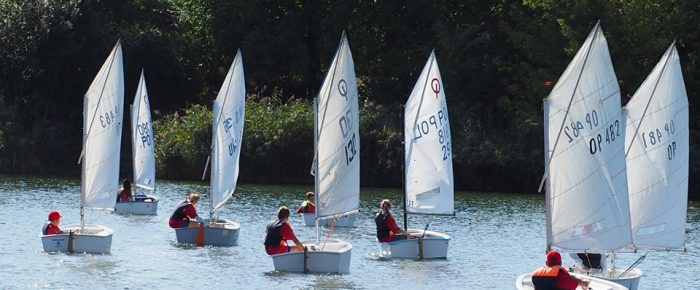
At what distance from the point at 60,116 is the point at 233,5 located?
1087 cm

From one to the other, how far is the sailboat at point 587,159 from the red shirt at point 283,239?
20.4 feet

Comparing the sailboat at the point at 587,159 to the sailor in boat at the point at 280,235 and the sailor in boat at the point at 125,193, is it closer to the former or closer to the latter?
the sailor in boat at the point at 280,235

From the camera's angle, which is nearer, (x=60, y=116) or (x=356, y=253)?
(x=356, y=253)

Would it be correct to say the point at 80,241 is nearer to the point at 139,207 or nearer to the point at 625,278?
the point at 625,278

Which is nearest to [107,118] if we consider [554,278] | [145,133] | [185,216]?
[185,216]

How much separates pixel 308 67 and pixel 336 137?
43.8 meters

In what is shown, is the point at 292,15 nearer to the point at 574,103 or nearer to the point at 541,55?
the point at 541,55

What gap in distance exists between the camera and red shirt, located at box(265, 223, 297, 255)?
32.7 metres

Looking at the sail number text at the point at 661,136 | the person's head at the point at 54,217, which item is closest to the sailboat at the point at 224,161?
the person's head at the point at 54,217

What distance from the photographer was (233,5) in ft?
257

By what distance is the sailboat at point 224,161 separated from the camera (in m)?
39.2

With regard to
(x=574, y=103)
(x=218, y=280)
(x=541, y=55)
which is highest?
(x=541, y=55)

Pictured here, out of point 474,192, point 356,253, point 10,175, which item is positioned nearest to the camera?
point 356,253

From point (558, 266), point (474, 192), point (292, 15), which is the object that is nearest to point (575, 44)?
point (474, 192)
